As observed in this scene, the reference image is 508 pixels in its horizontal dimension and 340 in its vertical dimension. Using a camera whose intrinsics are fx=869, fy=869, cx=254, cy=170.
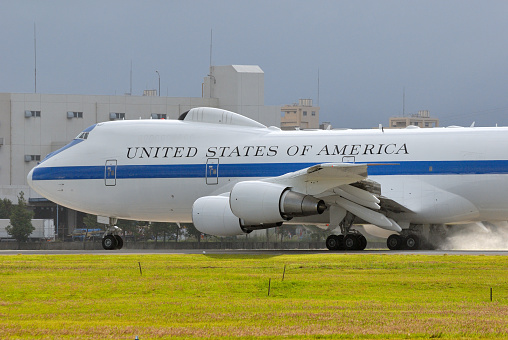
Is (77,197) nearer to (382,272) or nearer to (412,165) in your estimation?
(412,165)

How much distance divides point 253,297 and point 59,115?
5753 centimetres

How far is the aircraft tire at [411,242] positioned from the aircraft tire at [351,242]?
1.99 m

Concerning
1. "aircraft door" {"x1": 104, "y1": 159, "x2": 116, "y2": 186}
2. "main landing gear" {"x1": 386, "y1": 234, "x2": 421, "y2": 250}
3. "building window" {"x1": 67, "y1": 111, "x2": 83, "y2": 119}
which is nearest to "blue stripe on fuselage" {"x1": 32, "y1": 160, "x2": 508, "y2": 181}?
"aircraft door" {"x1": 104, "y1": 159, "x2": 116, "y2": 186}

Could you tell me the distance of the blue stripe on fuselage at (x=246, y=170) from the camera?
29.1m

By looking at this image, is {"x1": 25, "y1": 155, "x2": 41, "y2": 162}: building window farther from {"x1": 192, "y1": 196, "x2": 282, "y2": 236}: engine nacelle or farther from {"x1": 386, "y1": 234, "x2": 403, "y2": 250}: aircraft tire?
{"x1": 386, "y1": 234, "x2": 403, "y2": 250}: aircraft tire

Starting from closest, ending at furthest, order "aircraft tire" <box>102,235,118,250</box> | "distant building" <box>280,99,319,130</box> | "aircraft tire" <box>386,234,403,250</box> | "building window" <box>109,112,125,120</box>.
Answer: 1. "aircraft tire" <box>386,234,403,250</box>
2. "aircraft tire" <box>102,235,118,250</box>
3. "building window" <box>109,112,125,120</box>
4. "distant building" <box>280,99,319,130</box>

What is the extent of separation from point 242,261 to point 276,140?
903 centimetres

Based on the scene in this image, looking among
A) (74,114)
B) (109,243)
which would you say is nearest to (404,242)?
(109,243)

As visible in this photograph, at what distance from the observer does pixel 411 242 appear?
30578 millimetres

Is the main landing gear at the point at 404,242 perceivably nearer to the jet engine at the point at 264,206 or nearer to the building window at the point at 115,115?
the jet engine at the point at 264,206

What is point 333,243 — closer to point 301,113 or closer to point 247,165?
point 247,165

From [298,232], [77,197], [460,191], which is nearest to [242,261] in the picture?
[460,191]

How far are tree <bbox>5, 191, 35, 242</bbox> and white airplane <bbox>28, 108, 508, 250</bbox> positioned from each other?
26302 mm

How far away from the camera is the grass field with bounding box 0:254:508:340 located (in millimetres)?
12734
